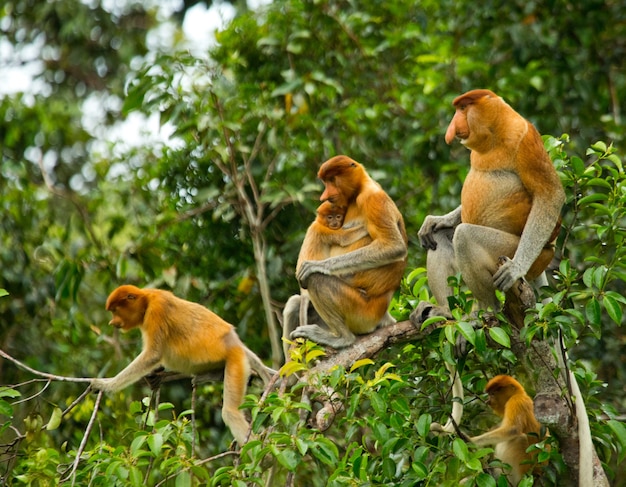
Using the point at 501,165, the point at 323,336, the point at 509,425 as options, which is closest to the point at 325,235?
the point at 323,336

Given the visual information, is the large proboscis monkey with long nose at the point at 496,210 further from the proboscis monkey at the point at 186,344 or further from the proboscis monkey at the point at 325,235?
the proboscis monkey at the point at 186,344

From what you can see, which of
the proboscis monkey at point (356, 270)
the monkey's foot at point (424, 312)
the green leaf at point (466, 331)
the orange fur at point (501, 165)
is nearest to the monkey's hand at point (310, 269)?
the proboscis monkey at point (356, 270)

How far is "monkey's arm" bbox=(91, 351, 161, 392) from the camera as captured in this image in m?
3.77

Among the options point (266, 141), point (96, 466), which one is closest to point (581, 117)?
point (266, 141)

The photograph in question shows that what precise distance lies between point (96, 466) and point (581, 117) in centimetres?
459

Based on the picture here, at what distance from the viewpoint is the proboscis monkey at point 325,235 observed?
396 cm

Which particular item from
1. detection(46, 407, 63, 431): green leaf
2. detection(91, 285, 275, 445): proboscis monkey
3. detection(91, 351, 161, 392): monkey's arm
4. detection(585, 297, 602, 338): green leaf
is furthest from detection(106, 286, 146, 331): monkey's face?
detection(585, 297, 602, 338): green leaf

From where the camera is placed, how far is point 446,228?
3717mm

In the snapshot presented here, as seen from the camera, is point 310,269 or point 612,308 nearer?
point 612,308

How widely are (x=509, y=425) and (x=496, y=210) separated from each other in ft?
3.51

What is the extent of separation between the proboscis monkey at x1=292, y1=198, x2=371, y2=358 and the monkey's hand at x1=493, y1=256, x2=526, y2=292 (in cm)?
90

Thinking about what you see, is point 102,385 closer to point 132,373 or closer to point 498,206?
point 132,373

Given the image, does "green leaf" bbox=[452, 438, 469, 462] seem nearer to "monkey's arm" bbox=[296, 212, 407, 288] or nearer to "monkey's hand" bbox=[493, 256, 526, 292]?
"monkey's hand" bbox=[493, 256, 526, 292]

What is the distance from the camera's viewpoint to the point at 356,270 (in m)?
3.83
